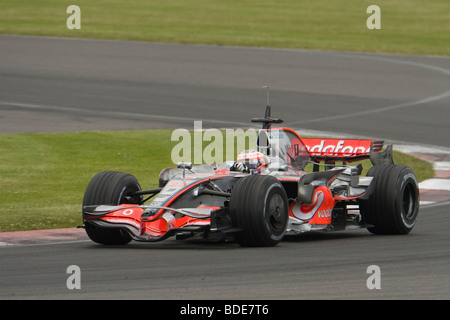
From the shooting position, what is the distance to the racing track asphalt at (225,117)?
358 inches

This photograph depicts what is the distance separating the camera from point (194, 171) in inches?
472

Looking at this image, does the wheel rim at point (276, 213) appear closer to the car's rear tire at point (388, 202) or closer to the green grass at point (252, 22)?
the car's rear tire at point (388, 202)

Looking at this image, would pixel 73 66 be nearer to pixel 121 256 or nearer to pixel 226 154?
pixel 226 154

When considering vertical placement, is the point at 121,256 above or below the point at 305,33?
below

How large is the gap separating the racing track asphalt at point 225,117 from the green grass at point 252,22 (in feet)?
8.46

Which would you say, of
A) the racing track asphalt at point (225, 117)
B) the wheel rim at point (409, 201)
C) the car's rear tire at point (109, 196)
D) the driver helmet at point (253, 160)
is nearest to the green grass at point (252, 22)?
the racing track asphalt at point (225, 117)

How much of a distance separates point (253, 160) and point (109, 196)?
174cm

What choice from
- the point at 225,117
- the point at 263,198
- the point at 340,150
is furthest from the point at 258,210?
the point at 225,117

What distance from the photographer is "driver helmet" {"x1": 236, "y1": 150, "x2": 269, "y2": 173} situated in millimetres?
12148

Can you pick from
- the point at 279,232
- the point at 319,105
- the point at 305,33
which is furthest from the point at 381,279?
the point at 305,33

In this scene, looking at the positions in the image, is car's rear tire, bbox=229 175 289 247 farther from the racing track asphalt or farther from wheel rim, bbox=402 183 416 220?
wheel rim, bbox=402 183 416 220

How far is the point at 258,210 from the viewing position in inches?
425

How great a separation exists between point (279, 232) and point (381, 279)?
88.8 inches

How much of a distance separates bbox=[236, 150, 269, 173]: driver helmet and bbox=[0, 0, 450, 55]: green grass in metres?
27.2
